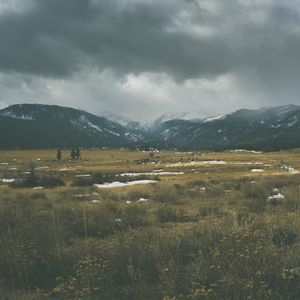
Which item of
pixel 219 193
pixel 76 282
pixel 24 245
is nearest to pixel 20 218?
pixel 24 245

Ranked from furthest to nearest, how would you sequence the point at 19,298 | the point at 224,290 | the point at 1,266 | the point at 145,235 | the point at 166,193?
the point at 166,193 < the point at 145,235 < the point at 1,266 < the point at 19,298 < the point at 224,290

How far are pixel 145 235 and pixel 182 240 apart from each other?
103 centimetres

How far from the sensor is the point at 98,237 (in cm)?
1454

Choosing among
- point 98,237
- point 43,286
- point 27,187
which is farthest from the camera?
point 27,187

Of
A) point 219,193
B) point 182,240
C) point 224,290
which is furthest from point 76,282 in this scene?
point 219,193

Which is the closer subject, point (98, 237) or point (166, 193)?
point (98, 237)

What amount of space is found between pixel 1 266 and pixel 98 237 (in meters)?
4.47

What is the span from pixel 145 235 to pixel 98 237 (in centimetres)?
283

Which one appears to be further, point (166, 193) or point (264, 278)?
point (166, 193)

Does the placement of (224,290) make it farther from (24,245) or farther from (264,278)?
(24,245)

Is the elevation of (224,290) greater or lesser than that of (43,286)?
greater

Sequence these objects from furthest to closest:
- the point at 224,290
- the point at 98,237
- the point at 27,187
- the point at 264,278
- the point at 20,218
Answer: the point at 27,187 < the point at 20,218 < the point at 98,237 < the point at 264,278 < the point at 224,290

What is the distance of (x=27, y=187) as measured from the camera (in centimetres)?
4525

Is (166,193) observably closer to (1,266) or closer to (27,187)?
(1,266)
